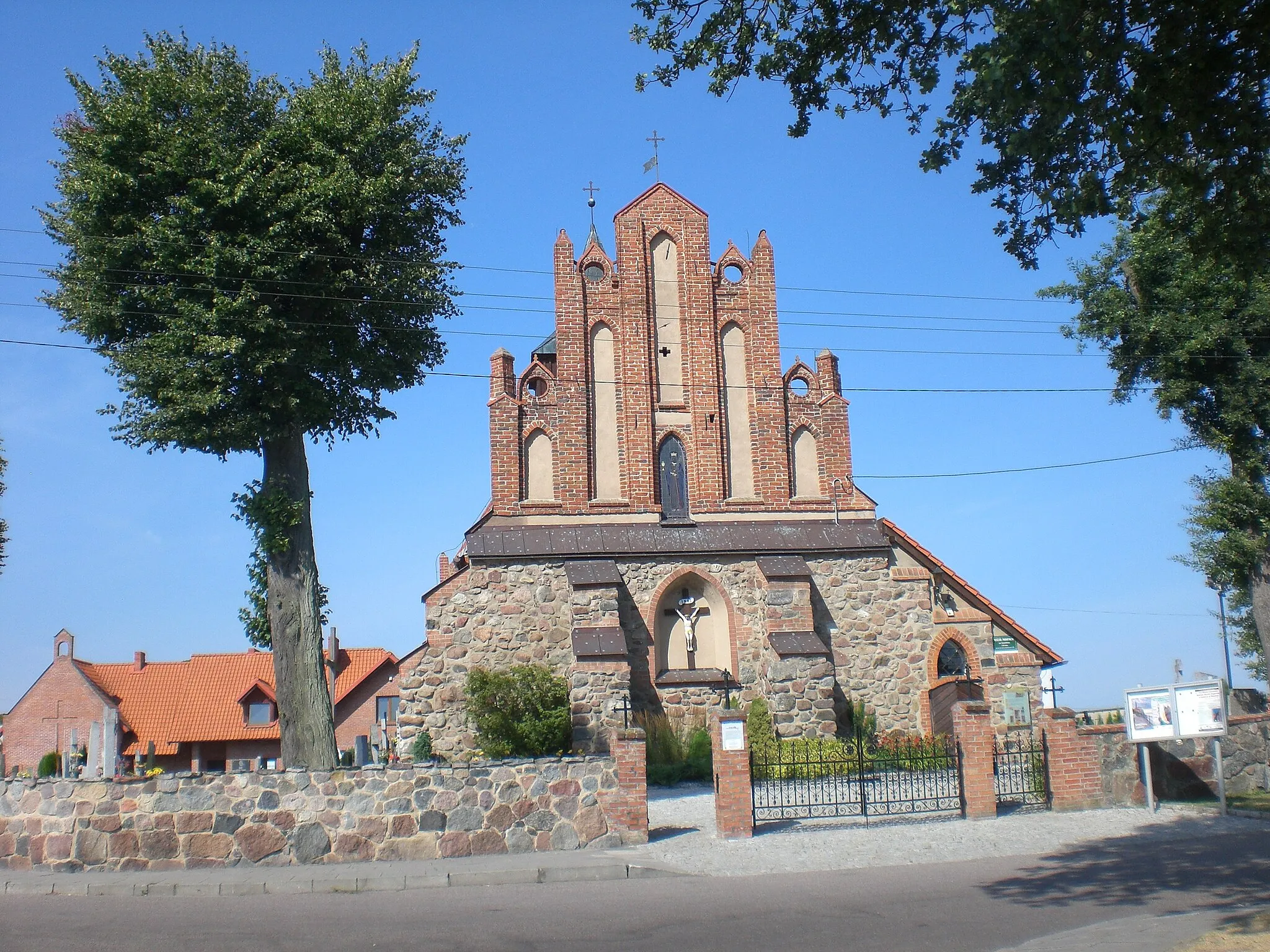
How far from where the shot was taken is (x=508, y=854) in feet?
46.8

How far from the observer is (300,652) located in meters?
16.9

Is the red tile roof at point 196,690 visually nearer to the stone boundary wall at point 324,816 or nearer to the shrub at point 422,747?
the shrub at point 422,747

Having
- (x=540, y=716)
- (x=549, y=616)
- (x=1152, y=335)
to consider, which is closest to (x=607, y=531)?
(x=549, y=616)

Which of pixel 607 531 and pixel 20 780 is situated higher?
pixel 607 531

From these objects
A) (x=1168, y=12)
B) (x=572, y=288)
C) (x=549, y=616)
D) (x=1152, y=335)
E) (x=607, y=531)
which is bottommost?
(x=549, y=616)

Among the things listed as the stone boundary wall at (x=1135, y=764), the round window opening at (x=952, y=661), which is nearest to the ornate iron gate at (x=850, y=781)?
the stone boundary wall at (x=1135, y=764)

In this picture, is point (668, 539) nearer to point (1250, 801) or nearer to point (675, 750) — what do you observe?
point (675, 750)

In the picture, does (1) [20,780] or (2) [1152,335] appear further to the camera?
(2) [1152,335]

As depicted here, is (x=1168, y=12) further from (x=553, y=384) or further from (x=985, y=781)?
(x=553, y=384)

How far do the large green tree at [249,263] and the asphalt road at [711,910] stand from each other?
16.9 feet

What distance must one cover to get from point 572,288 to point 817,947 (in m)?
17.6

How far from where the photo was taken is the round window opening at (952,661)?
944 inches

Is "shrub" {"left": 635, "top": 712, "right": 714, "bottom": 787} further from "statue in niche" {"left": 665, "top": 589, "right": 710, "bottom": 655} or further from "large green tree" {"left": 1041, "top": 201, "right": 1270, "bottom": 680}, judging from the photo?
"large green tree" {"left": 1041, "top": 201, "right": 1270, "bottom": 680}

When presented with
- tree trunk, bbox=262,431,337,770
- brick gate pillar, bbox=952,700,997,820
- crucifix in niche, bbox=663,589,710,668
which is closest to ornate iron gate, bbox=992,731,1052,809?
brick gate pillar, bbox=952,700,997,820
